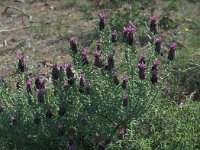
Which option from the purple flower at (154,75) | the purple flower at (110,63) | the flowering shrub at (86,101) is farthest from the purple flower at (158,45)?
the purple flower at (110,63)

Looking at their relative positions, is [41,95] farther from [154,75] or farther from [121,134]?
[154,75]

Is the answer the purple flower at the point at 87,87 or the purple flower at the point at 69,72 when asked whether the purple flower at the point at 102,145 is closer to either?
the purple flower at the point at 87,87

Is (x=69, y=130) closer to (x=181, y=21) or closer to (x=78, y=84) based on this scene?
(x=78, y=84)

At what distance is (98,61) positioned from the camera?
384cm

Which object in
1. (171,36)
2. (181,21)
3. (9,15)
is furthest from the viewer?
(9,15)

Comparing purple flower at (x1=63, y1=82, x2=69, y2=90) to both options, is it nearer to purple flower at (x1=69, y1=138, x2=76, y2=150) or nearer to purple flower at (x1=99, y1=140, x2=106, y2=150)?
purple flower at (x1=69, y1=138, x2=76, y2=150)

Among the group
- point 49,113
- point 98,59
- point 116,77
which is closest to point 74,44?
point 98,59

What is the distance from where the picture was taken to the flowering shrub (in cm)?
381

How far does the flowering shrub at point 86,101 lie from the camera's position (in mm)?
3809

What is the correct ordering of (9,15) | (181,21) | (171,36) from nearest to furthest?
(171,36) < (181,21) < (9,15)

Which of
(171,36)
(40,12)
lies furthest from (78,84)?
(40,12)

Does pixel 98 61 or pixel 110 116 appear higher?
pixel 98 61

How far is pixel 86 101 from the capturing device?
12.7 ft

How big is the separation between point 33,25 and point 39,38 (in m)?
0.39
